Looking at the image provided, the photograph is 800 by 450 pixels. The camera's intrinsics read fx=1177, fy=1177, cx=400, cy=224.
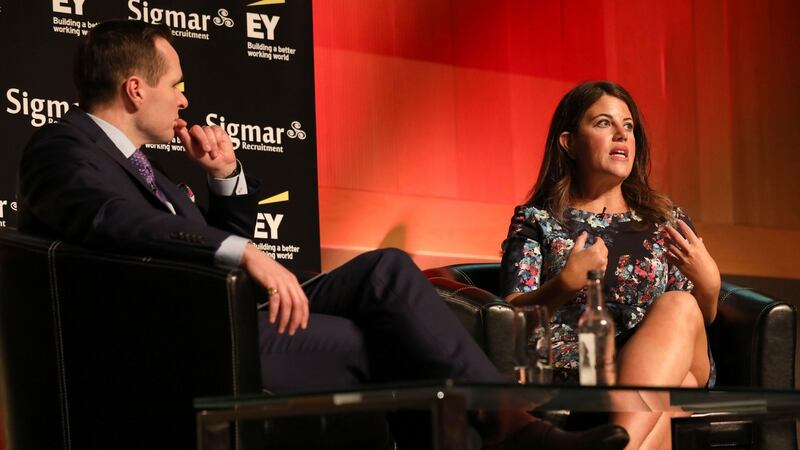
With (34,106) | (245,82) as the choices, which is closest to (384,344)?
(34,106)

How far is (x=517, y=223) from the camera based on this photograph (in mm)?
3625

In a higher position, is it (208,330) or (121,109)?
(121,109)

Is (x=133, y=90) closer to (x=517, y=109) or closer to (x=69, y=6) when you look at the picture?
(x=69, y=6)

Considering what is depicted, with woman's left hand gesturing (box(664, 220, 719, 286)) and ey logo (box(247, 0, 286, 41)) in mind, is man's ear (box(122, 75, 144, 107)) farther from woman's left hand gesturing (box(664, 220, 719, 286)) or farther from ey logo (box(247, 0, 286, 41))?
ey logo (box(247, 0, 286, 41))

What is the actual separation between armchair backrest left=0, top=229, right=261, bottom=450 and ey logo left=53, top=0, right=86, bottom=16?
5.54 ft

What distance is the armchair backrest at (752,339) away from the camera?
125 inches

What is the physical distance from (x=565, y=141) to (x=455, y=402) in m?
2.06

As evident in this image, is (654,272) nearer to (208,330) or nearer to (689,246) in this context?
(689,246)

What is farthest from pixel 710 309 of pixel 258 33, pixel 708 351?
pixel 258 33

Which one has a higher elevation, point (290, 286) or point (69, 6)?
point (69, 6)

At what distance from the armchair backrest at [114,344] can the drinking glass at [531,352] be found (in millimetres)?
535

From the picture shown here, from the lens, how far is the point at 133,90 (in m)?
2.75

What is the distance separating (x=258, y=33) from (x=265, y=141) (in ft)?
1.33

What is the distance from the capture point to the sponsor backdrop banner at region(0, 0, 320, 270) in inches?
154
